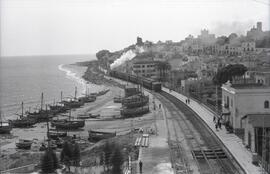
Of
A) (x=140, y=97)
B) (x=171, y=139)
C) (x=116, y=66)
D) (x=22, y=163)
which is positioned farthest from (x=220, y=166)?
(x=116, y=66)

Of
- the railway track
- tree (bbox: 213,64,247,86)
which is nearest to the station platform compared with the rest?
the railway track

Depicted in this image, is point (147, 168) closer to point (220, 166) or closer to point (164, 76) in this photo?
point (220, 166)

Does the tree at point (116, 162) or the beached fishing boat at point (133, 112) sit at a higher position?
the beached fishing boat at point (133, 112)

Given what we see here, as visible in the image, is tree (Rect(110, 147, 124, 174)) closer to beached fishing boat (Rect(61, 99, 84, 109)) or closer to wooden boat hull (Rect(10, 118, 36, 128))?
wooden boat hull (Rect(10, 118, 36, 128))

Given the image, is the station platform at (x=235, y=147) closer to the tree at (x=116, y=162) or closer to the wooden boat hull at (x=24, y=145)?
the tree at (x=116, y=162)

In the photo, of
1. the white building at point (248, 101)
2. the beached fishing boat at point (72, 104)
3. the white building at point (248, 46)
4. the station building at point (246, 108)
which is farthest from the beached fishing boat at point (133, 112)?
the white building at point (248, 46)
